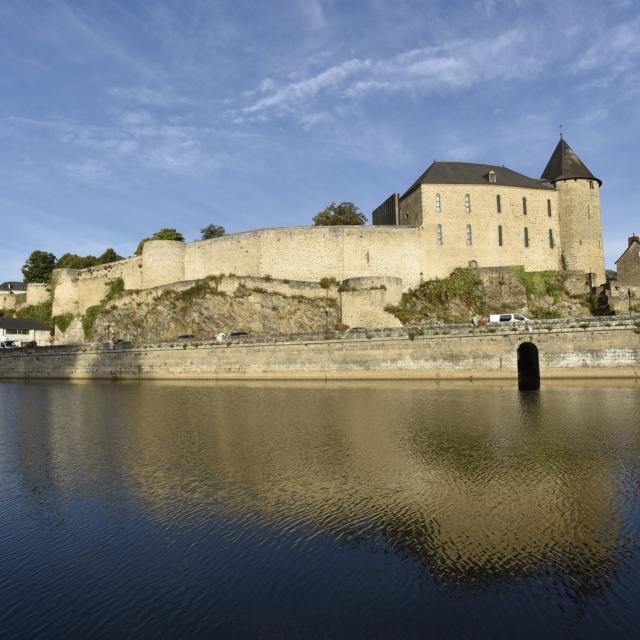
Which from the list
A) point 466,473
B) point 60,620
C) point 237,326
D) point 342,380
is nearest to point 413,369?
point 342,380

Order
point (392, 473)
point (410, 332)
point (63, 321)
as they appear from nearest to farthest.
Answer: point (392, 473) < point (410, 332) < point (63, 321)

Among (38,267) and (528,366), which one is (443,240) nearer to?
(528,366)

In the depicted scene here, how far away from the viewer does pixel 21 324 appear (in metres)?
48.2

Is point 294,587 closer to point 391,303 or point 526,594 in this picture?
point 526,594

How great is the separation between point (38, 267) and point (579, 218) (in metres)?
54.3

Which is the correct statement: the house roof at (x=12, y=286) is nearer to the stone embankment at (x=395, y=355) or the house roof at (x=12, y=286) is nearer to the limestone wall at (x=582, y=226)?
the stone embankment at (x=395, y=355)

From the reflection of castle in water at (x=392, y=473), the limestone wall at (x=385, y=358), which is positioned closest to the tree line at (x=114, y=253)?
the limestone wall at (x=385, y=358)

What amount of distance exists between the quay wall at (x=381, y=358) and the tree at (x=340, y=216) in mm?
22646

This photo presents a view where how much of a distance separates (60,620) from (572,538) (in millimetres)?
6006

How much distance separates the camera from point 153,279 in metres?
42.6

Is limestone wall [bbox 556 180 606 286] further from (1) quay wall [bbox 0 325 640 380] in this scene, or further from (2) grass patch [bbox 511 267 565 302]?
(1) quay wall [bbox 0 325 640 380]

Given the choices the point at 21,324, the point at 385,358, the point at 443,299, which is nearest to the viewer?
the point at 385,358

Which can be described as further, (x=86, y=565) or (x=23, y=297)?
(x=23, y=297)

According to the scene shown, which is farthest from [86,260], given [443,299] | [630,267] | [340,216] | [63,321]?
[630,267]
